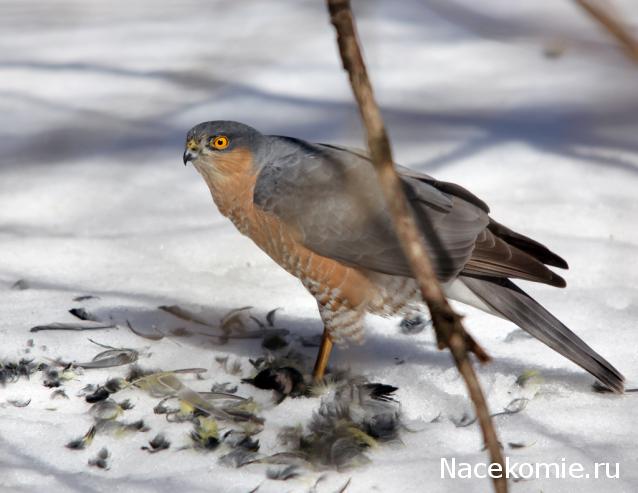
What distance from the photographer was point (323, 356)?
10.8ft

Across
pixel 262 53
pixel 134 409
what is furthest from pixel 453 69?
pixel 134 409

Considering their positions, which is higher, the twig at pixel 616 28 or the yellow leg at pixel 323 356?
the twig at pixel 616 28

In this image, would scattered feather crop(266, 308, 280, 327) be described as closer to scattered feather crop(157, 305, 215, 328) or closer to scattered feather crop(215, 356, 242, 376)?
scattered feather crop(157, 305, 215, 328)

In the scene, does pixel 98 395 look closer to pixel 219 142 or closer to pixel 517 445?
pixel 219 142

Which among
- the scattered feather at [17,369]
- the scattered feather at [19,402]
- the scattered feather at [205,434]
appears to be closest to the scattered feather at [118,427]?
the scattered feather at [205,434]

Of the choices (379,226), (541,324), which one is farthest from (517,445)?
(379,226)

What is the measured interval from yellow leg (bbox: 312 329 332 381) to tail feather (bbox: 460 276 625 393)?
1.72 ft

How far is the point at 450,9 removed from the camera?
1.21 m

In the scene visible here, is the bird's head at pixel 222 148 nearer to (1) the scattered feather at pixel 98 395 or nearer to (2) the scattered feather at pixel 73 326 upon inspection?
(2) the scattered feather at pixel 73 326

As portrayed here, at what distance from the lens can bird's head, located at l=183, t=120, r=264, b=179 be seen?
332 centimetres

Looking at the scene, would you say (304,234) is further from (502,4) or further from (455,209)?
(502,4)

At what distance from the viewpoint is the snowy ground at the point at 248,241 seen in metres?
2.65

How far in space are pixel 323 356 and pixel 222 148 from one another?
84cm

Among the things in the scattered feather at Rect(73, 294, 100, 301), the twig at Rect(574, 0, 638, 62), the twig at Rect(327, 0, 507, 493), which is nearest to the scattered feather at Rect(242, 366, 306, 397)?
the scattered feather at Rect(73, 294, 100, 301)
